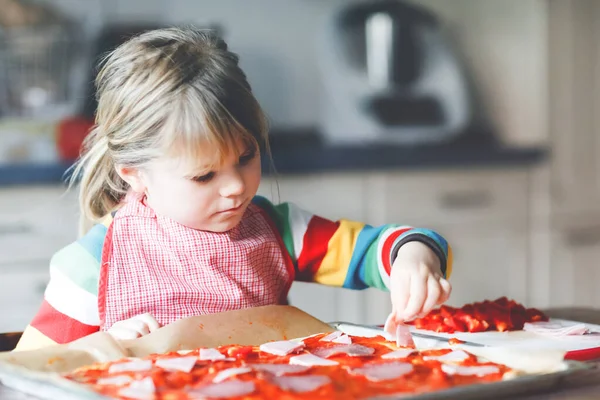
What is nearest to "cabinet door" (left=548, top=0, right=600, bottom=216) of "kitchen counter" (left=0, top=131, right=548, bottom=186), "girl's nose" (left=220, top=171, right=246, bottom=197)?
"kitchen counter" (left=0, top=131, right=548, bottom=186)

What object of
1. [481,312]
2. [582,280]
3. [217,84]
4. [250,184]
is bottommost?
[582,280]

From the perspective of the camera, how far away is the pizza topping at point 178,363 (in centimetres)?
78

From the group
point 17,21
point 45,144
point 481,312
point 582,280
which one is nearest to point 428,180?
point 582,280

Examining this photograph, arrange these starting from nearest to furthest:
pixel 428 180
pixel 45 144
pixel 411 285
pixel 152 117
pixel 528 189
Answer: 1. pixel 411 285
2. pixel 152 117
3. pixel 45 144
4. pixel 428 180
5. pixel 528 189

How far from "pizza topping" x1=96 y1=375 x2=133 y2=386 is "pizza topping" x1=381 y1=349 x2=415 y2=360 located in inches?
9.7

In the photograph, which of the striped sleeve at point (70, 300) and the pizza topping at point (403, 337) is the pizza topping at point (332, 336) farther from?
the striped sleeve at point (70, 300)

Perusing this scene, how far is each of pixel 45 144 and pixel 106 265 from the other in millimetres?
1448

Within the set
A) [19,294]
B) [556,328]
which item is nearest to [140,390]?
[556,328]

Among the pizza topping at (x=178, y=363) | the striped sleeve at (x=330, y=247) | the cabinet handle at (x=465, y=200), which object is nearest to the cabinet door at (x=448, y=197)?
the cabinet handle at (x=465, y=200)

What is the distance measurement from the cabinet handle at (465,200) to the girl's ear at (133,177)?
1.67m

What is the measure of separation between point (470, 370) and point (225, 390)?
22 centimetres

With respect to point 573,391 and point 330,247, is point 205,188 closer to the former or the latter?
point 330,247

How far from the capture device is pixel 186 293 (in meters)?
1.12

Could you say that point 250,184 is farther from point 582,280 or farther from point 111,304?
point 582,280
